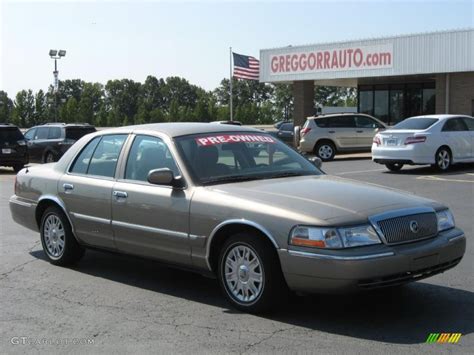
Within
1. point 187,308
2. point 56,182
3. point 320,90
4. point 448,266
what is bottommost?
point 187,308

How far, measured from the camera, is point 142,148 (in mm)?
6453

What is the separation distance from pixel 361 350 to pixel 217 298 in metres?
1.77

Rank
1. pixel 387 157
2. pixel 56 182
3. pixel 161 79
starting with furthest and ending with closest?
pixel 161 79 < pixel 387 157 < pixel 56 182

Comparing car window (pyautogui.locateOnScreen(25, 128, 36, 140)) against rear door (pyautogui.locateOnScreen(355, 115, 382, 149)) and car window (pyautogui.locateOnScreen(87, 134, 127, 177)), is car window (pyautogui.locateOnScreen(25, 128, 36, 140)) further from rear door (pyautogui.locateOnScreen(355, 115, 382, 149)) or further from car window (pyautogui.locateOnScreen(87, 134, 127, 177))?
car window (pyautogui.locateOnScreen(87, 134, 127, 177))

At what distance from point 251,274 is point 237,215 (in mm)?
491

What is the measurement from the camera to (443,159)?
17266 mm

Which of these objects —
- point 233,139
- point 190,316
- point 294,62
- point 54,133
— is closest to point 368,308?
point 190,316

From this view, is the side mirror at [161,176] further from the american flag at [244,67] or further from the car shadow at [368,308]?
the american flag at [244,67]

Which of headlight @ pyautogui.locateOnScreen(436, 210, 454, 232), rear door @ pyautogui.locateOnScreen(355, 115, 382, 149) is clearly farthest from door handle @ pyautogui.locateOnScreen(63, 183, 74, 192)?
rear door @ pyautogui.locateOnScreen(355, 115, 382, 149)

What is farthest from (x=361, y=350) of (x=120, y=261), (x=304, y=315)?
(x=120, y=261)

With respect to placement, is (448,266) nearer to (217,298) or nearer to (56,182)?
(217,298)

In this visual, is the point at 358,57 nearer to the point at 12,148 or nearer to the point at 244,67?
the point at 244,67

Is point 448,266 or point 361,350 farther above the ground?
point 448,266

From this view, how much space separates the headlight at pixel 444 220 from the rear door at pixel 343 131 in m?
17.9
